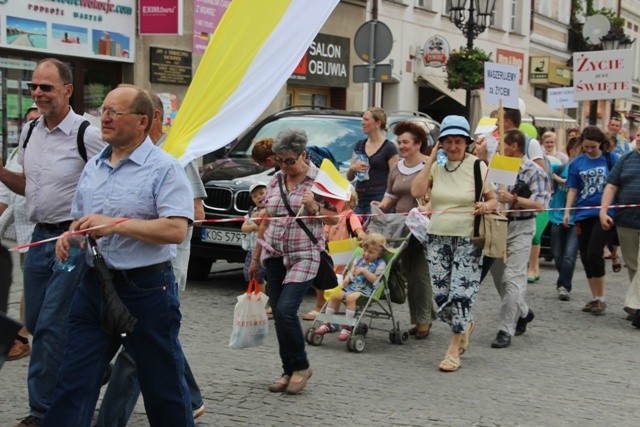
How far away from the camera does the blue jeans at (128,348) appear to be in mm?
4641

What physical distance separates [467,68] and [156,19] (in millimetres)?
7506

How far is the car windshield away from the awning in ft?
46.8

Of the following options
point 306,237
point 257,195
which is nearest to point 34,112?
point 257,195

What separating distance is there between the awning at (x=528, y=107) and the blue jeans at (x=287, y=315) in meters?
20.2

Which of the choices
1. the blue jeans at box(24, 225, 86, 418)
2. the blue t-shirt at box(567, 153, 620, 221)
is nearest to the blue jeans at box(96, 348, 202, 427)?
the blue jeans at box(24, 225, 86, 418)

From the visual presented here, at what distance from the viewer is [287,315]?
6828 mm

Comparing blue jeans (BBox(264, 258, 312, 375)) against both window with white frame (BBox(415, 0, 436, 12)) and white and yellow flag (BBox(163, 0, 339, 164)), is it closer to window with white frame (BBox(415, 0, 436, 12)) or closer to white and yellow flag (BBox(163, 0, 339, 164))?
white and yellow flag (BBox(163, 0, 339, 164))

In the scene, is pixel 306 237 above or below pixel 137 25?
below

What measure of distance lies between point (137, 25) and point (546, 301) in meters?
10.7

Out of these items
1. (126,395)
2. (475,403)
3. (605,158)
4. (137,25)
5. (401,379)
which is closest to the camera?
(126,395)

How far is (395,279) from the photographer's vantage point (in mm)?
9242

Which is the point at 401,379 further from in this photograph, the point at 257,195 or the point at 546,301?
the point at 546,301

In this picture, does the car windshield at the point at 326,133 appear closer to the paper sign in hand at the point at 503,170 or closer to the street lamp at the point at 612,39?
the paper sign in hand at the point at 503,170

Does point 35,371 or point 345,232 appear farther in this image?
point 345,232
